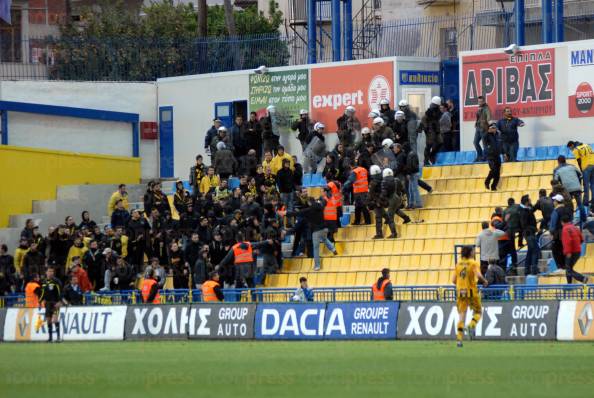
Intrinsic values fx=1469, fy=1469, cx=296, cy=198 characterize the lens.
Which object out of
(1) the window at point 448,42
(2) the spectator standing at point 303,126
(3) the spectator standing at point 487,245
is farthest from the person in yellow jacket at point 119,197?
(3) the spectator standing at point 487,245

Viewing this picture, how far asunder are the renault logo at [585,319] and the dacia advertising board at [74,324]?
35.2ft

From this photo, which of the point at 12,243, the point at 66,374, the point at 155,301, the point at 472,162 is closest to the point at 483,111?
the point at 472,162

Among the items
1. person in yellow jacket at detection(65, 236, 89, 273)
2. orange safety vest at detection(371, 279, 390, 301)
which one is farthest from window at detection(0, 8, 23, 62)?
orange safety vest at detection(371, 279, 390, 301)

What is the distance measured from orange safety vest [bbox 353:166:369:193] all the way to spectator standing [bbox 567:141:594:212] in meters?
5.15

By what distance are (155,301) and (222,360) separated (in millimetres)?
10476

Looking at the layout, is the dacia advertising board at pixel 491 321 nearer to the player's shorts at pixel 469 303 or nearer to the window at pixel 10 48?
the player's shorts at pixel 469 303

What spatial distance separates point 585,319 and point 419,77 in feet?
54.5

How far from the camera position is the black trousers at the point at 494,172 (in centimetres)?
3435

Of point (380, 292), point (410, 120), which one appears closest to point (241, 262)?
point (380, 292)

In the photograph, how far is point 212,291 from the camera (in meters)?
31.4

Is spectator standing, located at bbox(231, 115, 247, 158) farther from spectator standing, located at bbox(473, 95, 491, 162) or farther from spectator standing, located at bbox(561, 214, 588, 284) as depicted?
spectator standing, located at bbox(561, 214, 588, 284)

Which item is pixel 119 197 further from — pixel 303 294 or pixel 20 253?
pixel 303 294

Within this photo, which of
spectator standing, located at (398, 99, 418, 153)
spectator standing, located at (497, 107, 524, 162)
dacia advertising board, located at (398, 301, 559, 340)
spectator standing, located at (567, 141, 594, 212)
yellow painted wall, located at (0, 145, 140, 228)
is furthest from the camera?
yellow painted wall, located at (0, 145, 140, 228)

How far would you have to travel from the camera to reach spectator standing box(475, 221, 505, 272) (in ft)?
97.6
